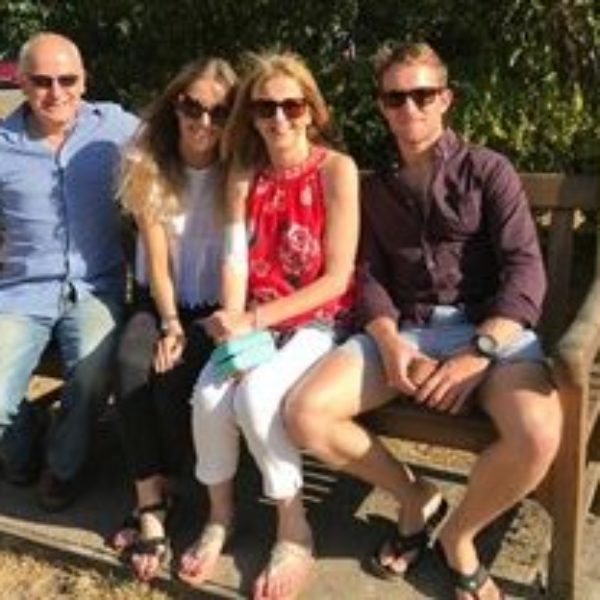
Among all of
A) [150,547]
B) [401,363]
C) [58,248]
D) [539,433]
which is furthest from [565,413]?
[58,248]

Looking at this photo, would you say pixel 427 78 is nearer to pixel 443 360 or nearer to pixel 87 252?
pixel 443 360

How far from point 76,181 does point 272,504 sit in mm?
1414

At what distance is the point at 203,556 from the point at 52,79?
5.96 feet

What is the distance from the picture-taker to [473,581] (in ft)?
12.4

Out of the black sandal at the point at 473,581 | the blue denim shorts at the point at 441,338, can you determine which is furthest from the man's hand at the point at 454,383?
the black sandal at the point at 473,581

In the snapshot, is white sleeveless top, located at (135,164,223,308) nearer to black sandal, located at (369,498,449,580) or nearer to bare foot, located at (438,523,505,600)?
black sandal, located at (369,498,449,580)

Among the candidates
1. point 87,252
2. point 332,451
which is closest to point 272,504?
point 332,451

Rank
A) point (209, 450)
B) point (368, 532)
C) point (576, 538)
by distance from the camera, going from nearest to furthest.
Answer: point (576, 538)
point (209, 450)
point (368, 532)

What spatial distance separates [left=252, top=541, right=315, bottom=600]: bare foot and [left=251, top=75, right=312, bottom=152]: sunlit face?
135 centimetres

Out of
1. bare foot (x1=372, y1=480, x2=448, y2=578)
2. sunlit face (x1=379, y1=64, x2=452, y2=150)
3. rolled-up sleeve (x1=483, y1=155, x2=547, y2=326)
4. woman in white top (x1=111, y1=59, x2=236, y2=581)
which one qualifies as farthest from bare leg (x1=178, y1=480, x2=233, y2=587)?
sunlit face (x1=379, y1=64, x2=452, y2=150)

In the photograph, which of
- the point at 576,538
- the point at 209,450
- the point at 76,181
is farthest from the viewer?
the point at 76,181

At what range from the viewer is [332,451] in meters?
3.76

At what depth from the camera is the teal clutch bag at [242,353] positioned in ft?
12.7

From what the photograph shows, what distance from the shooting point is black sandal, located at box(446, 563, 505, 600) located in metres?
→ 3.77
